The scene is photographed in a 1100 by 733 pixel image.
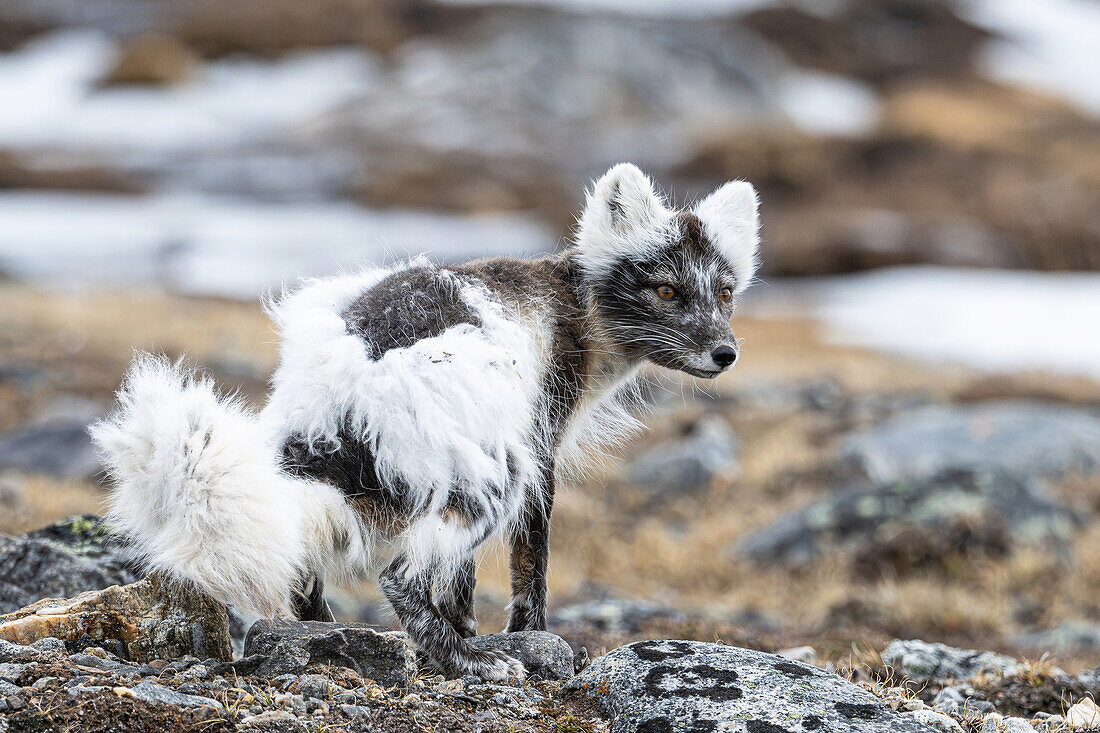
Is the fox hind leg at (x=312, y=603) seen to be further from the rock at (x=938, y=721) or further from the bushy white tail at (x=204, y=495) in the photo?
the rock at (x=938, y=721)

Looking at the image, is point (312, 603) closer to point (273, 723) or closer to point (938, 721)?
point (273, 723)

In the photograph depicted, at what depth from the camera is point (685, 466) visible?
35.2ft

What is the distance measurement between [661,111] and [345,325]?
3774 centimetres

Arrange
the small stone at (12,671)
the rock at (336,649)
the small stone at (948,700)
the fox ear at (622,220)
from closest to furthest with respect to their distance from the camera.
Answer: the small stone at (12,671) → the rock at (336,649) → the small stone at (948,700) → the fox ear at (622,220)

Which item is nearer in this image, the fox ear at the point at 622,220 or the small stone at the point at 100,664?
the small stone at the point at 100,664

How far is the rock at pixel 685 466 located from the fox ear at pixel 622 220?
6.22 m

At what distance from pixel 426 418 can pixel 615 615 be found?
3.03m

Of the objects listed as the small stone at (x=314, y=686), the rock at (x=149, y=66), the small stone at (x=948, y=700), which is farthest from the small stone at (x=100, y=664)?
the rock at (x=149, y=66)

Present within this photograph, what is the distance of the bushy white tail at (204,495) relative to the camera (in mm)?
3365

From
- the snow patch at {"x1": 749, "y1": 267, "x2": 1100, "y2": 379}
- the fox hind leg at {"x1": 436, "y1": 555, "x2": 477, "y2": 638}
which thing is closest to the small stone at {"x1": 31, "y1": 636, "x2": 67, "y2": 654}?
the fox hind leg at {"x1": 436, "y1": 555, "x2": 477, "y2": 638}

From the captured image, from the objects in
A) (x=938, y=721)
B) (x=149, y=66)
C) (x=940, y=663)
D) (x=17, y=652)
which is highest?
(x=149, y=66)

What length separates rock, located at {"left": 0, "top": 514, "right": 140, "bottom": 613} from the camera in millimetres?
4352

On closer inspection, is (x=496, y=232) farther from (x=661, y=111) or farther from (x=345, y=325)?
(x=345, y=325)

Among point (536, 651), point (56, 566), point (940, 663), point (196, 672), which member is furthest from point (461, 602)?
point (940, 663)
